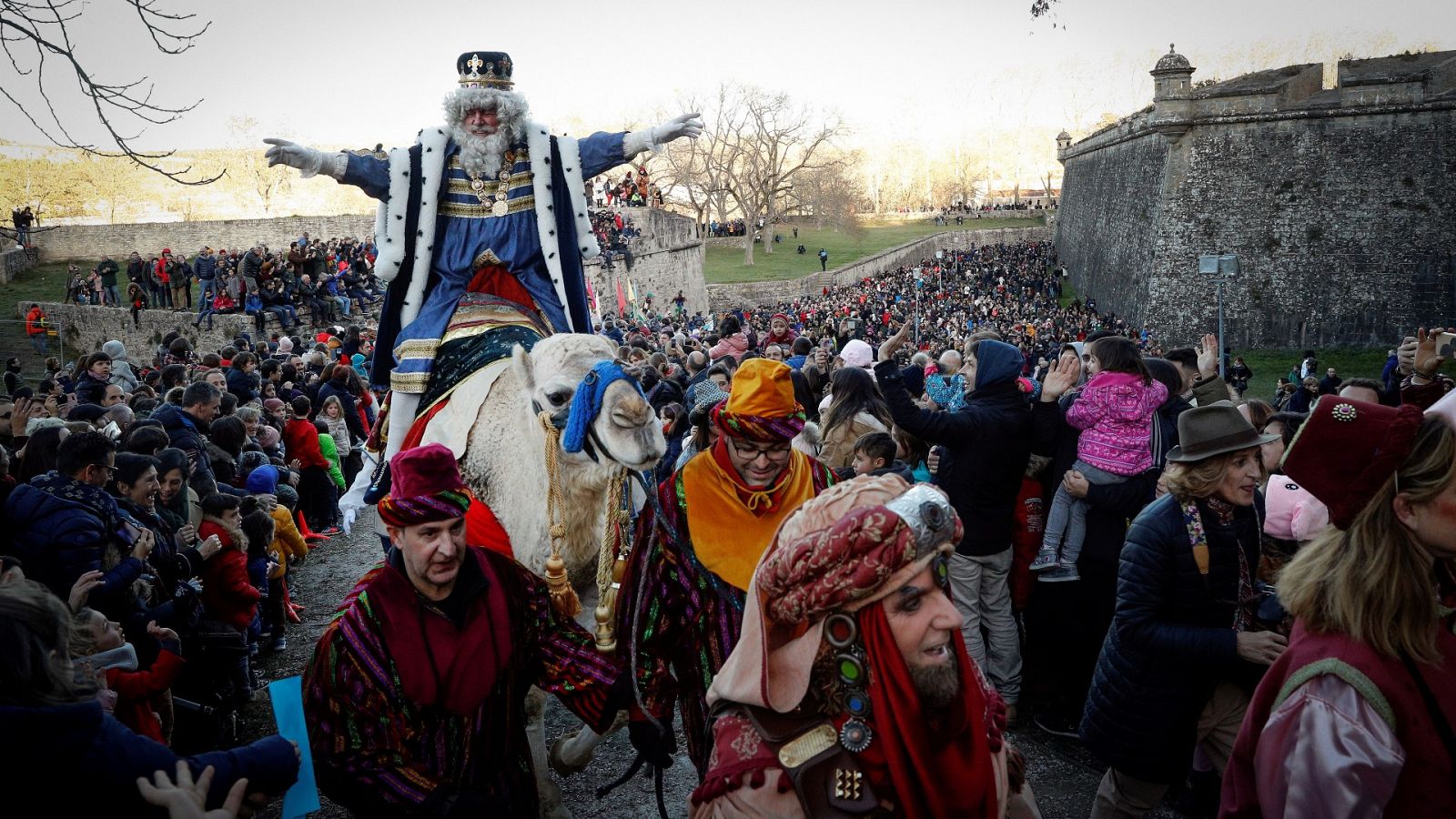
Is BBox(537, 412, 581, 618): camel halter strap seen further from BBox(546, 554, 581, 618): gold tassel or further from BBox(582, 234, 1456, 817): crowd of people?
BBox(582, 234, 1456, 817): crowd of people

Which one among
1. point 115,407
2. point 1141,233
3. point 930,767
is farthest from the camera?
point 1141,233

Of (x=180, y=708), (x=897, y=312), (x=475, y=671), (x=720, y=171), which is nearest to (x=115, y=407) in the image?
(x=180, y=708)

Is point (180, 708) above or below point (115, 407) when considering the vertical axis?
below

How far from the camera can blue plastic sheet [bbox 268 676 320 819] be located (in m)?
2.44

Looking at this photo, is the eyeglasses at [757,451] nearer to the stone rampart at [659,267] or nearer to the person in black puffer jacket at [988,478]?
the person in black puffer jacket at [988,478]

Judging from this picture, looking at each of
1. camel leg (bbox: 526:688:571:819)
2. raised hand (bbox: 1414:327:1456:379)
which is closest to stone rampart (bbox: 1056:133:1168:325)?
raised hand (bbox: 1414:327:1456:379)

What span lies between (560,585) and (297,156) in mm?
2812

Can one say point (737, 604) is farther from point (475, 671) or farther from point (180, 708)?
point (180, 708)

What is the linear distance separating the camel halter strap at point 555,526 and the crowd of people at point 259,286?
18.2 m

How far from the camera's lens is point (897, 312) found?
43281 mm

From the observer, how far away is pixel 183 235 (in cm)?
4062

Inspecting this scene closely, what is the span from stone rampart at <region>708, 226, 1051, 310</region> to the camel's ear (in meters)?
46.1

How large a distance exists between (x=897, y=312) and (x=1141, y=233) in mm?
11608

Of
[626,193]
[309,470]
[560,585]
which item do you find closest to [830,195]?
[626,193]
